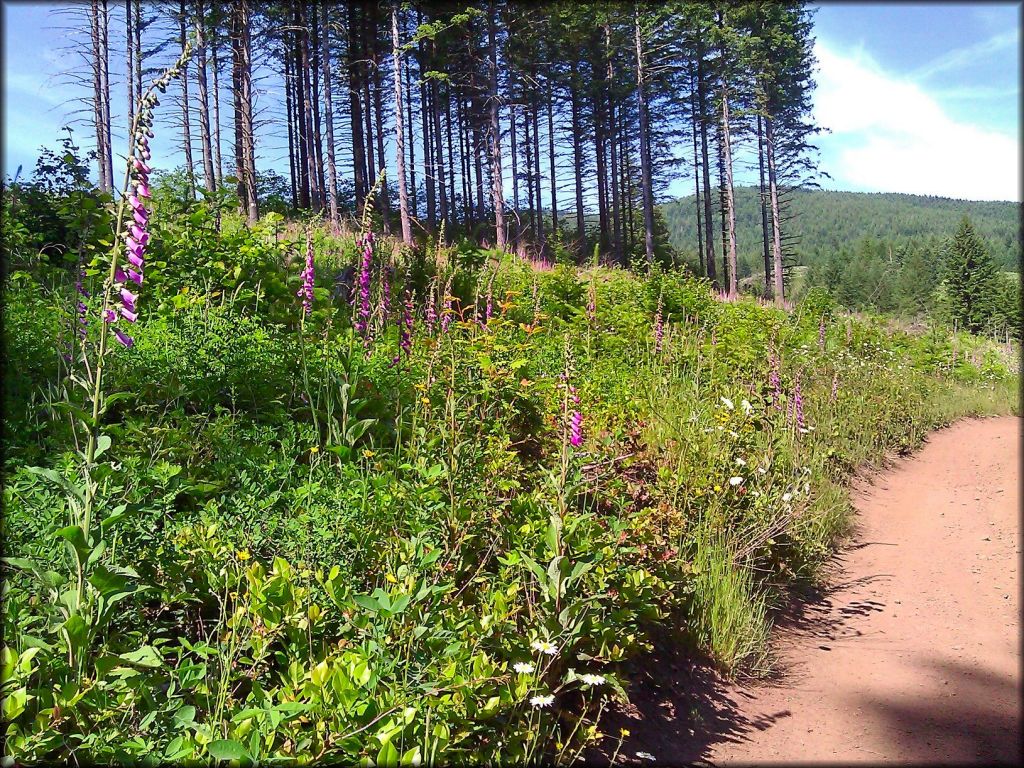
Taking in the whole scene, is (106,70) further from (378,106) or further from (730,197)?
(730,197)

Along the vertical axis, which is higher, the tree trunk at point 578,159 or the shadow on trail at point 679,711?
the tree trunk at point 578,159

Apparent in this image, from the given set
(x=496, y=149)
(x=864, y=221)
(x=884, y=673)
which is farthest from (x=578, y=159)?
(x=864, y=221)

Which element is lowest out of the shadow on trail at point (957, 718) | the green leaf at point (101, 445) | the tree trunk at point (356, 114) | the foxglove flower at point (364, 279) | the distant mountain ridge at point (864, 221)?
the shadow on trail at point (957, 718)

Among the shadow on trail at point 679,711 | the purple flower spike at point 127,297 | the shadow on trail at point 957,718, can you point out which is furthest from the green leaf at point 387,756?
the shadow on trail at point 957,718

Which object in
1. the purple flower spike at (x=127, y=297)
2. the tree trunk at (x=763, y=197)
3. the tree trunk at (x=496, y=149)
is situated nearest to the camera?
the purple flower spike at (x=127, y=297)

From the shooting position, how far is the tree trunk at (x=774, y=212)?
29328 millimetres

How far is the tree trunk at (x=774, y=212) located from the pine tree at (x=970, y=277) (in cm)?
1931

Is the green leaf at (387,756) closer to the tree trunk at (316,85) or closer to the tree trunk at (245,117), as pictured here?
the tree trunk at (245,117)

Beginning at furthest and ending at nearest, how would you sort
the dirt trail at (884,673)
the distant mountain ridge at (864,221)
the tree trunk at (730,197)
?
the distant mountain ridge at (864,221) < the tree trunk at (730,197) < the dirt trail at (884,673)

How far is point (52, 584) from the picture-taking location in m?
1.93

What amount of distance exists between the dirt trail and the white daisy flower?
27.0 inches

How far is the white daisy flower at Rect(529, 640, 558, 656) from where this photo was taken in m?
2.12

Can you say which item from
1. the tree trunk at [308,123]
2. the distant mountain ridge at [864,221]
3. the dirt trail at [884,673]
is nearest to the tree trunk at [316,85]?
the tree trunk at [308,123]

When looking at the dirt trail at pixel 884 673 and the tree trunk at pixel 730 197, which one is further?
the tree trunk at pixel 730 197
